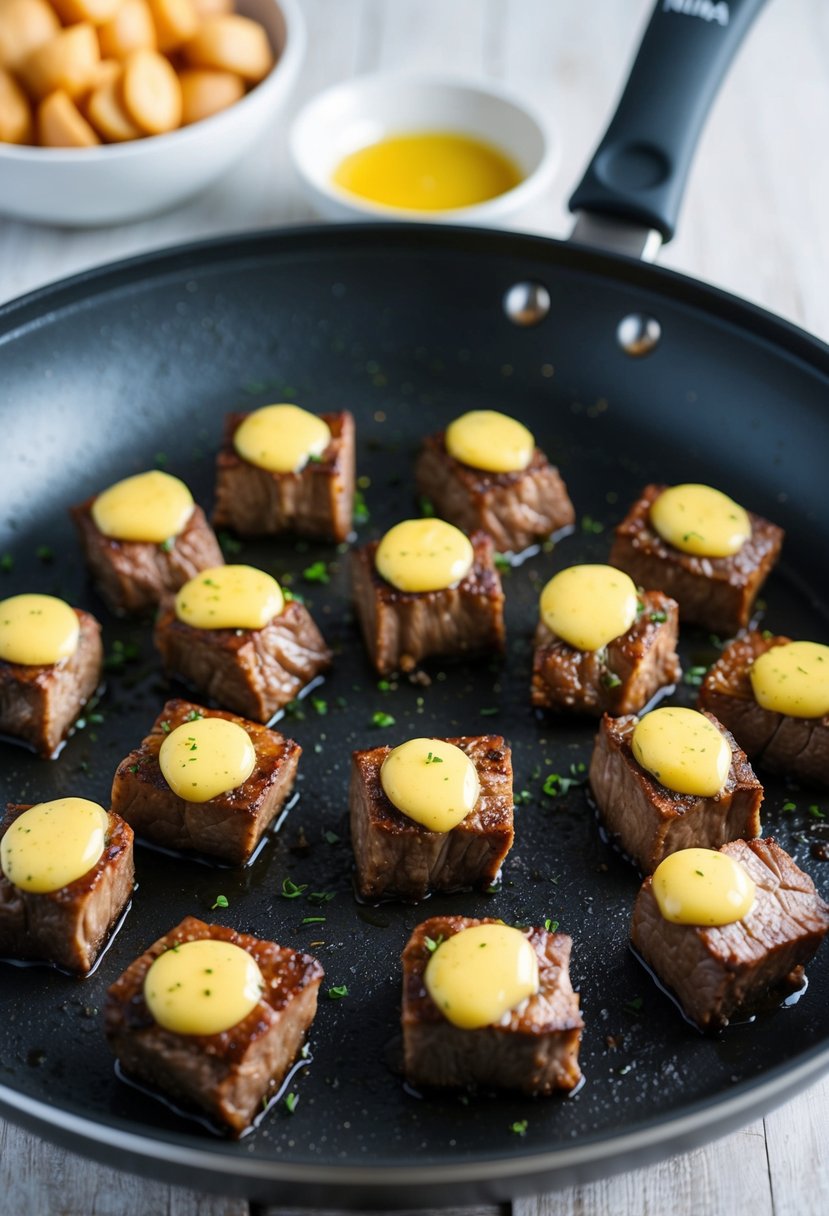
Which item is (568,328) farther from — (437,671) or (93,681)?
(93,681)

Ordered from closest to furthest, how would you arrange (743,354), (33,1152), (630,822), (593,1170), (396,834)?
(593,1170), (33,1152), (396,834), (630,822), (743,354)

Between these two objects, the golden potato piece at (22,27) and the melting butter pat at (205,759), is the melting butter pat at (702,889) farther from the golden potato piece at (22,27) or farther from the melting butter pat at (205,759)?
the golden potato piece at (22,27)

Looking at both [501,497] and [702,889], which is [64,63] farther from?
[702,889]

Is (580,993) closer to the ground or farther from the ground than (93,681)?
farther from the ground

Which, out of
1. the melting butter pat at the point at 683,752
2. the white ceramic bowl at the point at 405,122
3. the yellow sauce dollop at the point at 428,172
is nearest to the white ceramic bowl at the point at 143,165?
the white ceramic bowl at the point at 405,122

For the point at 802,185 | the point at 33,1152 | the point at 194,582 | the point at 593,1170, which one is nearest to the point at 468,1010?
the point at 593,1170

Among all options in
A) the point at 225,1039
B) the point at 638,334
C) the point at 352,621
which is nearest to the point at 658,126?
the point at 638,334

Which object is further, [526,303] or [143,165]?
[143,165]
